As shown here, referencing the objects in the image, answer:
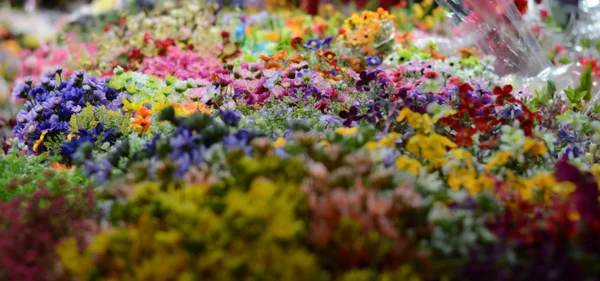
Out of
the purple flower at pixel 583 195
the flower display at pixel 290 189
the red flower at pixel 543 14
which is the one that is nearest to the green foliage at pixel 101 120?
the flower display at pixel 290 189

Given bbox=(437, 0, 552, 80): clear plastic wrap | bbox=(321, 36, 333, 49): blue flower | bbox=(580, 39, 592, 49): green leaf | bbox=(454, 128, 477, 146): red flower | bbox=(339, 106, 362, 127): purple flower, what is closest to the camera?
bbox=(454, 128, 477, 146): red flower

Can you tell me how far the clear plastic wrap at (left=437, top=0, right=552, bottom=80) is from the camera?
371 cm

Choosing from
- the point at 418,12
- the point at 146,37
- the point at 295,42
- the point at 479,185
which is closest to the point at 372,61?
the point at 295,42

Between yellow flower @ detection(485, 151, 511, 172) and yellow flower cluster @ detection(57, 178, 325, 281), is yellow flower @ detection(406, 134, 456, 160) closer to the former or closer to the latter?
yellow flower @ detection(485, 151, 511, 172)

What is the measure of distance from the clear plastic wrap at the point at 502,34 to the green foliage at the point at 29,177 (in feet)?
8.59

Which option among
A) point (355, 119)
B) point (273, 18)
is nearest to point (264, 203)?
point (355, 119)

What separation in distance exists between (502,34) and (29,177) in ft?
9.76

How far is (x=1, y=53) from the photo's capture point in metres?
5.85

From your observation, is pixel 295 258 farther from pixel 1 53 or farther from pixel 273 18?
pixel 1 53

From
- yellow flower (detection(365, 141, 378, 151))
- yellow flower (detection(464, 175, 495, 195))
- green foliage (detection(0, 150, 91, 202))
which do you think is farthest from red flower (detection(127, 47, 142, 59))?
yellow flower (detection(464, 175, 495, 195))

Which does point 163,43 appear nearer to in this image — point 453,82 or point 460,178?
point 453,82

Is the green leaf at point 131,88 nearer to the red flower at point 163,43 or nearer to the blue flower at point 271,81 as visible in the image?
the blue flower at point 271,81

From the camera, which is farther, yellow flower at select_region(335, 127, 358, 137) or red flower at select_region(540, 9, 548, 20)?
red flower at select_region(540, 9, 548, 20)

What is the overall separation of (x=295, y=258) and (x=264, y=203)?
0.16m
